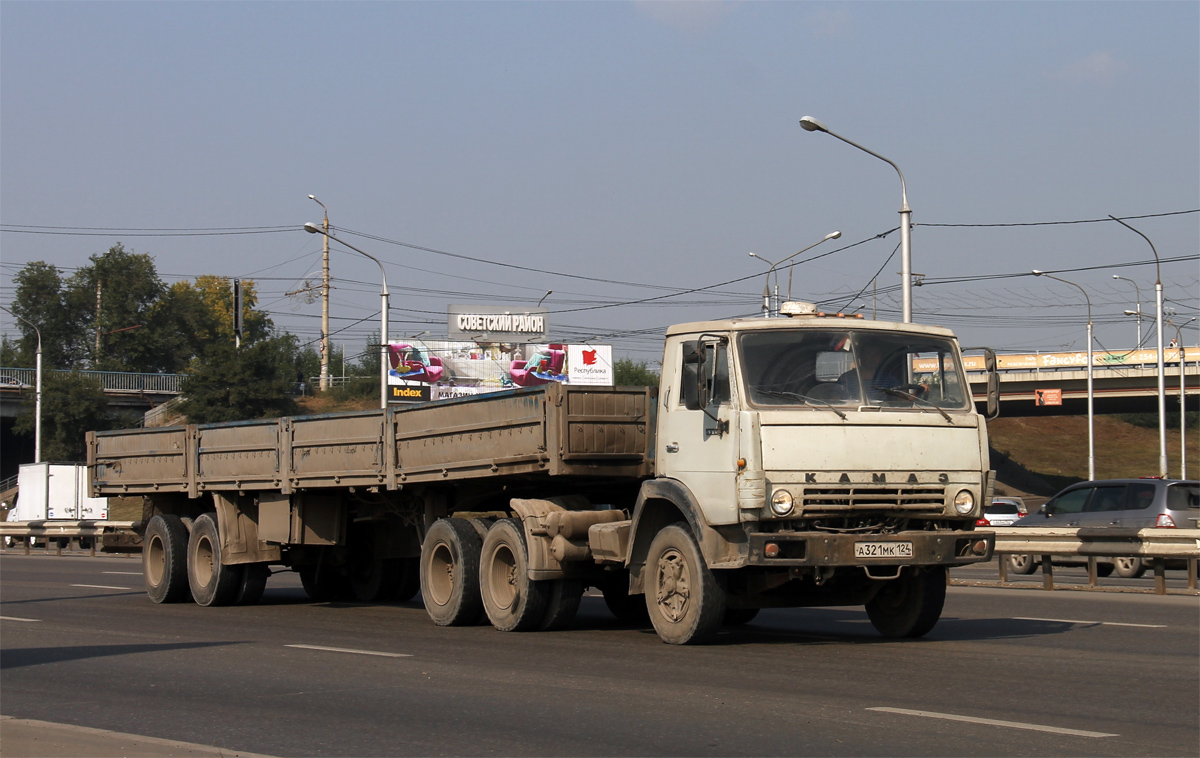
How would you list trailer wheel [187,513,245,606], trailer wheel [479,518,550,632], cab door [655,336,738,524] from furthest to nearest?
trailer wheel [187,513,245,606] → trailer wheel [479,518,550,632] → cab door [655,336,738,524]

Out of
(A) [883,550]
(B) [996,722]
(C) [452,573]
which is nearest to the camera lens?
(B) [996,722]

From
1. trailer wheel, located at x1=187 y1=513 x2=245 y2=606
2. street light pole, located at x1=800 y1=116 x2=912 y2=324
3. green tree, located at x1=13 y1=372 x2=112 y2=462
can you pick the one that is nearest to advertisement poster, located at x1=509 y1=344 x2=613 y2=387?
green tree, located at x1=13 y1=372 x2=112 y2=462

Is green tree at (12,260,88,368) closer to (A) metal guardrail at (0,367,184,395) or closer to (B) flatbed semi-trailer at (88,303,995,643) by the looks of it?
(A) metal guardrail at (0,367,184,395)

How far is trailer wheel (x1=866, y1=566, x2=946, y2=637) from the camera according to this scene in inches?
418

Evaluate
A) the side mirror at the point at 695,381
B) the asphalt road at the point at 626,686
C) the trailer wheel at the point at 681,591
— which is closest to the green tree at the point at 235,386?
the asphalt road at the point at 626,686

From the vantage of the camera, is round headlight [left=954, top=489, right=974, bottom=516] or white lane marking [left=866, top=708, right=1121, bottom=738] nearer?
white lane marking [left=866, top=708, right=1121, bottom=738]

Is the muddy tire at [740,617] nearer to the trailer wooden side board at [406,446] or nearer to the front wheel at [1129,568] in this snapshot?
the trailer wooden side board at [406,446]

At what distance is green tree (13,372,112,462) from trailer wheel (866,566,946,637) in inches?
2656

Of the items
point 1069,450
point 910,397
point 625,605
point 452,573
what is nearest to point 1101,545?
point 625,605

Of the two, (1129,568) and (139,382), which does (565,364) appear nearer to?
(139,382)

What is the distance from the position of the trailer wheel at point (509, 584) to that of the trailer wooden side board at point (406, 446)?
62 centimetres

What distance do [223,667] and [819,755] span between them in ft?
17.2

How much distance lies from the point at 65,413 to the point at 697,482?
227 ft

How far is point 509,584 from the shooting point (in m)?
12.2
